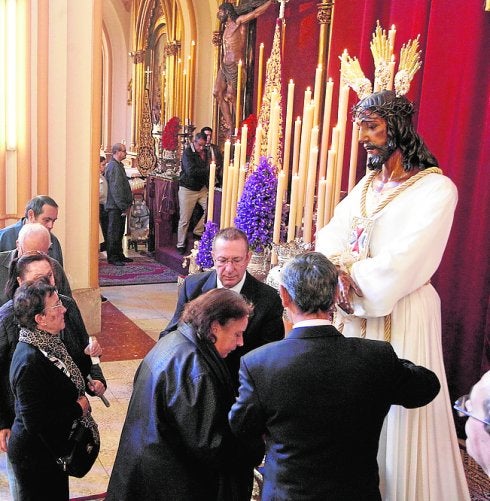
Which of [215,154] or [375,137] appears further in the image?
[215,154]

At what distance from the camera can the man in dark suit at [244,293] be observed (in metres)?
2.99

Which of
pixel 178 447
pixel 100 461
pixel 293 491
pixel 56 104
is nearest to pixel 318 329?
pixel 293 491

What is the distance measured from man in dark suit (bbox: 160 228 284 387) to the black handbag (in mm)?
Answer: 554

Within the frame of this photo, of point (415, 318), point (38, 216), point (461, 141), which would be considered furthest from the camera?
point (38, 216)

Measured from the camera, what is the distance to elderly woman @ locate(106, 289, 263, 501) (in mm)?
2229

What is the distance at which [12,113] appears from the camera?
587 centimetres

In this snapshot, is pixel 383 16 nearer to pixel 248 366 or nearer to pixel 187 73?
pixel 248 366

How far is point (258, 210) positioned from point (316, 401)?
188 centimetres

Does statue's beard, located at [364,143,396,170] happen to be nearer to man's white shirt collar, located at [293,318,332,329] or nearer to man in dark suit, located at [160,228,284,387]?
man in dark suit, located at [160,228,284,387]

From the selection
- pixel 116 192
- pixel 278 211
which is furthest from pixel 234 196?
pixel 116 192

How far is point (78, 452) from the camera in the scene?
280 cm

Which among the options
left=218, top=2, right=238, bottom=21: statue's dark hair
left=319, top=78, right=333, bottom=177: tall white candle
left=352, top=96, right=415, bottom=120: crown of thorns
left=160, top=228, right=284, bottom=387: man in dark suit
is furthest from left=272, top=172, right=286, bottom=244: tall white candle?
left=218, top=2, right=238, bottom=21: statue's dark hair

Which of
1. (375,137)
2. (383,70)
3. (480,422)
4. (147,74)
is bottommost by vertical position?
(480,422)

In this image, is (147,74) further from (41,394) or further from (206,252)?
(41,394)
